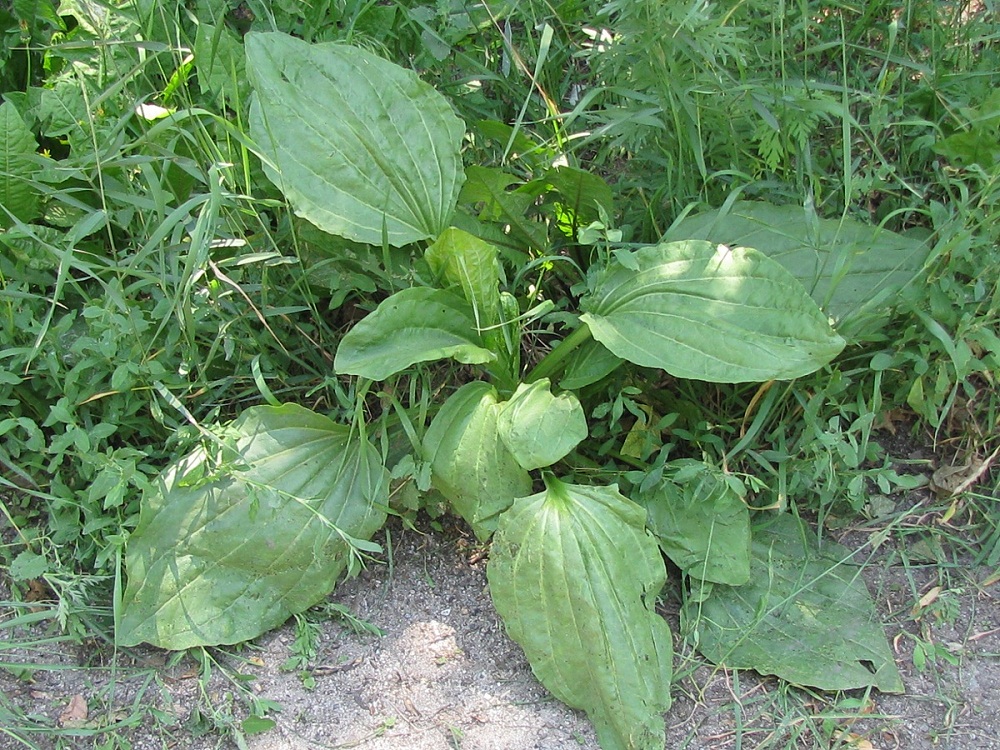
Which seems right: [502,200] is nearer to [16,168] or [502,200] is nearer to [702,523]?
[702,523]

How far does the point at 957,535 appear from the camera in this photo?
7.24 feet

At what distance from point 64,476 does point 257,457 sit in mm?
450

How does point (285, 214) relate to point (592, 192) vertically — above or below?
below

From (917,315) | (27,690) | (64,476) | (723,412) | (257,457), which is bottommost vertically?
(27,690)

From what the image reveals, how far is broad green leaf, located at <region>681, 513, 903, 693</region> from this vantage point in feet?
6.47

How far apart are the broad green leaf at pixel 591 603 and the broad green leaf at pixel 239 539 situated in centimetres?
34

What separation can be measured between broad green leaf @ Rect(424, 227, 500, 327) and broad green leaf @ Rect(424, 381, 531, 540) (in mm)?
172

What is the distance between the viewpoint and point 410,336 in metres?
2.02

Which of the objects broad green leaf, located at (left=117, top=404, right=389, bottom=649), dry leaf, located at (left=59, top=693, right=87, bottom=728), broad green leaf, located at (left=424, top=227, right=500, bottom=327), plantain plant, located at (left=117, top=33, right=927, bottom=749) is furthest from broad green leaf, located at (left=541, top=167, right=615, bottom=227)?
dry leaf, located at (left=59, top=693, right=87, bottom=728)

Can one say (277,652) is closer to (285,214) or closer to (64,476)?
(64,476)

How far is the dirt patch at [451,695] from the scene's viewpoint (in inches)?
74.3

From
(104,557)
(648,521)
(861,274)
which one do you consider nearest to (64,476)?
(104,557)

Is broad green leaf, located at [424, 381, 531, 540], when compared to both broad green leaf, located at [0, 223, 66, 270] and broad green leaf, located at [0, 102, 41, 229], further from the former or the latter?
broad green leaf, located at [0, 102, 41, 229]

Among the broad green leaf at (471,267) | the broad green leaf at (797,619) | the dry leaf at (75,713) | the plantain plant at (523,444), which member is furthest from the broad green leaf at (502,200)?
the dry leaf at (75,713)
